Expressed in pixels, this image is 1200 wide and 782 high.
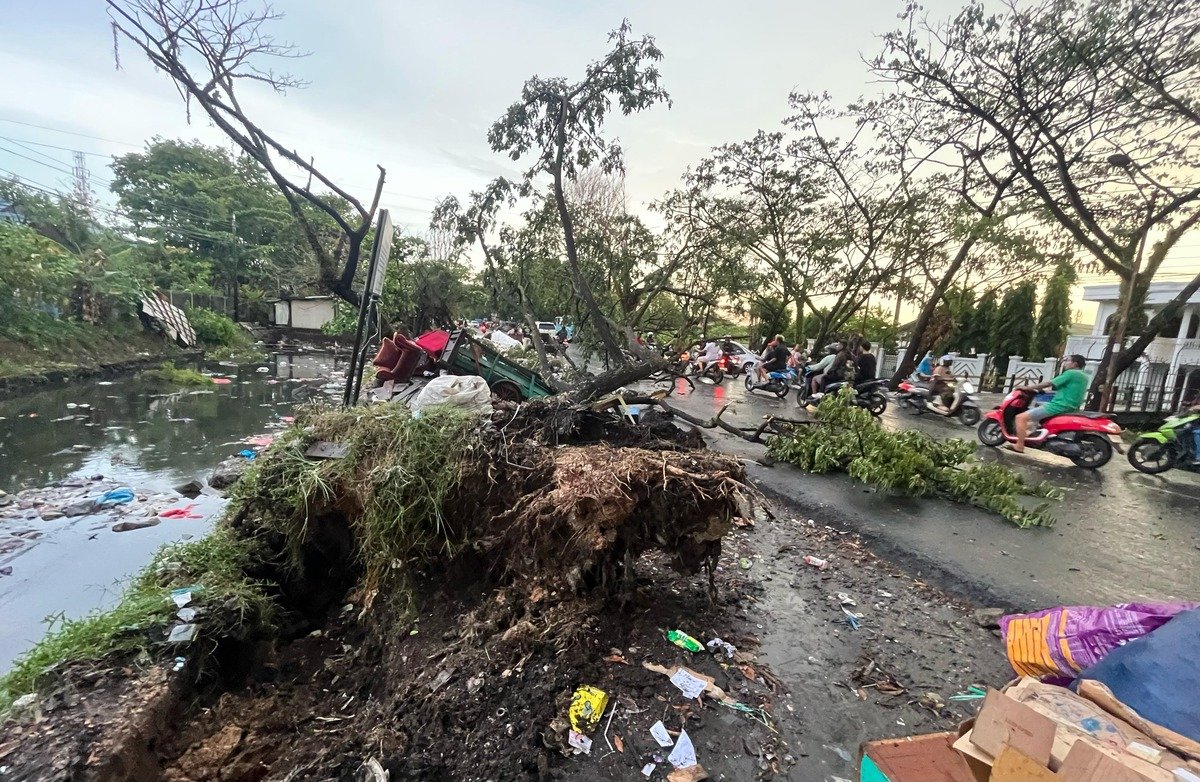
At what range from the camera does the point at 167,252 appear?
2200 cm

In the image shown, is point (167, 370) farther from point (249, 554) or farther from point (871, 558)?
point (871, 558)

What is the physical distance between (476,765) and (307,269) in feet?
64.5

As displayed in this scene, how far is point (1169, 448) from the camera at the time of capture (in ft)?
20.8

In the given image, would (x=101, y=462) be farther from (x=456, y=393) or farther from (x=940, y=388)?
(x=940, y=388)

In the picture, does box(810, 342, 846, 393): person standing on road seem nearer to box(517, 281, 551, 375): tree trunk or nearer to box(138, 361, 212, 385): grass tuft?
box(517, 281, 551, 375): tree trunk

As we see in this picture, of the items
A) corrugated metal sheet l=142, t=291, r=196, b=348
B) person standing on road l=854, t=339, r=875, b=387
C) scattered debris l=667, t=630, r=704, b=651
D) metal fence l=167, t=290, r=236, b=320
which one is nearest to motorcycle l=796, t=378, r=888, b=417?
person standing on road l=854, t=339, r=875, b=387

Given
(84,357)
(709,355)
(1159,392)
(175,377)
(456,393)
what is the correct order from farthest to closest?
(709,355)
(84,357)
(175,377)
(1159,392)
(456,393)

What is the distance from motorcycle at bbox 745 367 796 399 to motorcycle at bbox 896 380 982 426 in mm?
2451

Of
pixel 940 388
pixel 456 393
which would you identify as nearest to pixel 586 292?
pixel 456 393

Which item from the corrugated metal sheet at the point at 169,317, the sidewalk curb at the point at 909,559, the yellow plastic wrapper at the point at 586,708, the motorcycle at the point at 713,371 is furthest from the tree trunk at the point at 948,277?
the corrugated metal sheet at the point at 169,317

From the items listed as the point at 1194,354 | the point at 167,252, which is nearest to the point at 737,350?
the point at 1194,354

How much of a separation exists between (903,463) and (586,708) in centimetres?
437

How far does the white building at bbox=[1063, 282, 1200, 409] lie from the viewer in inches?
428

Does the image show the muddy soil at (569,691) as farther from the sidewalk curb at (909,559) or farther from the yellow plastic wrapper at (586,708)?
the sidewalk curb at (909,559)
